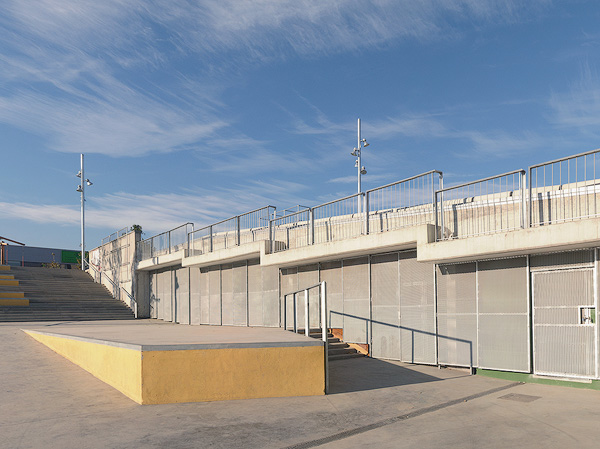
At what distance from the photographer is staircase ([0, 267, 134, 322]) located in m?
25.5

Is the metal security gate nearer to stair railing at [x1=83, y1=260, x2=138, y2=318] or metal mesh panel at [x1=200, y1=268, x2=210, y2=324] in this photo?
metal mesh panel at [x1=200, y1=268, x2=210, y2=324]

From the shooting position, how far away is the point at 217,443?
6.82 m

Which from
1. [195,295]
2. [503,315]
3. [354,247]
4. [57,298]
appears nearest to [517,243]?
[503,315]

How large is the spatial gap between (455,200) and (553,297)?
3.29m

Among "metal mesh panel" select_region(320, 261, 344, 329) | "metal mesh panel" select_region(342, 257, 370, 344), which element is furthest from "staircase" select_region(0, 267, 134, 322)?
"metal mesh panel" select_region(342, 257, 370, 344)

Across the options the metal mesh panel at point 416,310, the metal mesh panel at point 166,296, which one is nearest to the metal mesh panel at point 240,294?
the metal mesh panel at point 166,296

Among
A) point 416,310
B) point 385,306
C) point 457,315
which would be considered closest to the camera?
point 457,315

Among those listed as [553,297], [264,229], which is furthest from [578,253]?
[264,229]

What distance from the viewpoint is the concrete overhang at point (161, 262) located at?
25.5 metres

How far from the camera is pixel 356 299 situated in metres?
16.4

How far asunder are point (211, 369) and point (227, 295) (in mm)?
13665

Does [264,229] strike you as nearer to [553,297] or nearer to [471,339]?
[471,339]

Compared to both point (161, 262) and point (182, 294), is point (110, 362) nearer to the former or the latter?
point (182, 294)

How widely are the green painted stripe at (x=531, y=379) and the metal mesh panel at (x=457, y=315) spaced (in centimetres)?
45
